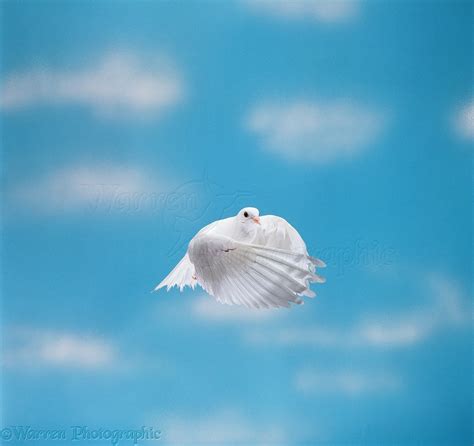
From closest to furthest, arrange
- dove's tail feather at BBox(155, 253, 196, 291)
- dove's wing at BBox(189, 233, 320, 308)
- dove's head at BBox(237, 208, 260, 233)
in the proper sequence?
dove's wing at BBox(189, 233, 320, 308)
dove's head at BBox(237, 208, 260, 233)
dove's tail feather at BBox(155, 253, 196, 291)

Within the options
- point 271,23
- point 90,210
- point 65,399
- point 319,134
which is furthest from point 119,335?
point 271,23

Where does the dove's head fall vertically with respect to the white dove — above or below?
above

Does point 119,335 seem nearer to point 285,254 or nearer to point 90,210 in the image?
point 90,210

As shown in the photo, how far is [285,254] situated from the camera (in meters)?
1.66

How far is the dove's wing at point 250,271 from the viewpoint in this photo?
5.35ft

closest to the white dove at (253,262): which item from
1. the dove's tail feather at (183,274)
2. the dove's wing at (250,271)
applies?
the dove's wing at (250,271)

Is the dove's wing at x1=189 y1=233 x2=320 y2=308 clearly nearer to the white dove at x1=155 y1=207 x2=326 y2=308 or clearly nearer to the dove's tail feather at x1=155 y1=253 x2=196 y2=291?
the white dove at x1=155 y1=207 x2=326 y2=308

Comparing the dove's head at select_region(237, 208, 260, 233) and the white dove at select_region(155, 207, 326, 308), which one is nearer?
the white dove at select_region(155, 207, 326, 308)

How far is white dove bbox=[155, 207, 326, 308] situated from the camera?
1638 millimetres

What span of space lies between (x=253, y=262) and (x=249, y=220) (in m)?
0.23

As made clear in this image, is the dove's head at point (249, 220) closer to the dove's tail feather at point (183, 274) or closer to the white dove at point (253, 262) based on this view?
the white dove at point (253, 262)

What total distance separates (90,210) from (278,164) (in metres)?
0.79

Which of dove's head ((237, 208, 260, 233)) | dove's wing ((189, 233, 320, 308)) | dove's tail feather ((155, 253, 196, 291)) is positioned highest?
dove's tail feather ((155, 253, 196, 291))

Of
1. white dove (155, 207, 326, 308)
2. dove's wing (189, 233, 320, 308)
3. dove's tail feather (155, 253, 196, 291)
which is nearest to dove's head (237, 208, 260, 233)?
white dove (155, 207, 326, 308)
